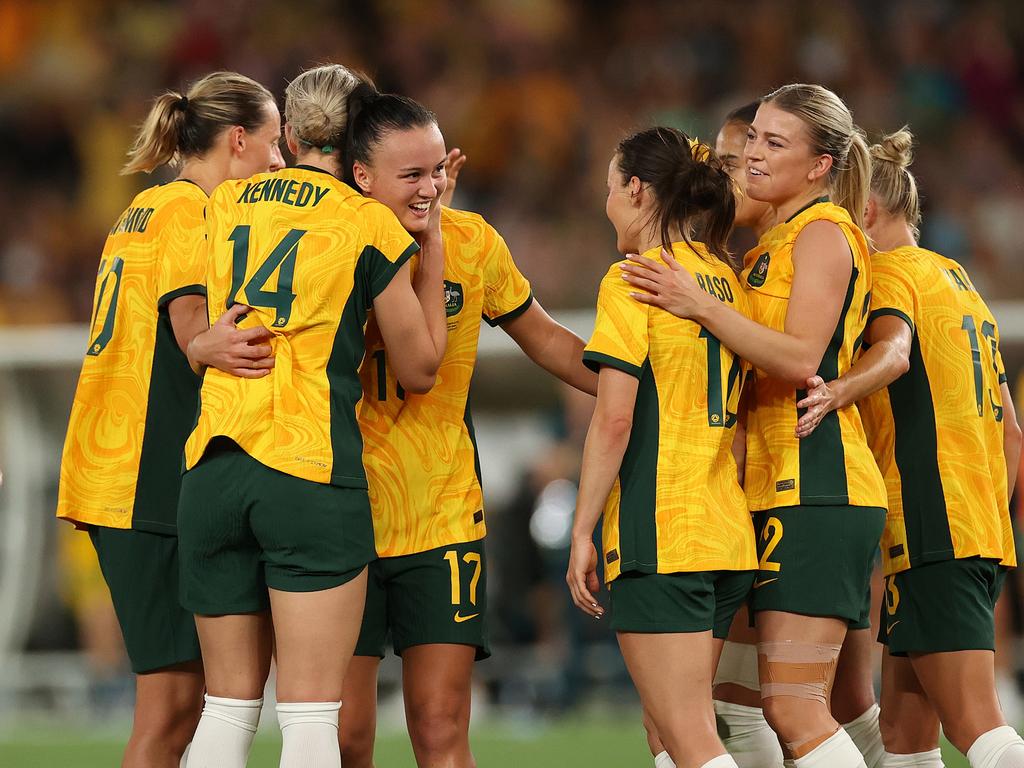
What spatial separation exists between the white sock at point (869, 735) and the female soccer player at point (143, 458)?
2100 mm

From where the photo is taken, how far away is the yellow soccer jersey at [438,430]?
4039 mm

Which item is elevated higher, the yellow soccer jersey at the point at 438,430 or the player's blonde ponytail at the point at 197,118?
the player's blonde ponytail at the point at 197,118

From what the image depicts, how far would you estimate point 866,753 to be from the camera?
4609 millimetres

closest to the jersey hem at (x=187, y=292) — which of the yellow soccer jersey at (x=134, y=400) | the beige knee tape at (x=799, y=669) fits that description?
the yellow soccer jersey at (x=134, y=400)

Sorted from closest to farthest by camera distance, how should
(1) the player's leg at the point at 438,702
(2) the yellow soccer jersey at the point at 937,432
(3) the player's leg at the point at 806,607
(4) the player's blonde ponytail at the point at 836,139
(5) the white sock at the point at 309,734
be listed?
(5) the white sock at the point at 309,734, (3) the player's leg at the point at 806,607, (1) the player's leg at the point at 438,702, (4) the player's blonde ponytail at the point at 836,139, (2) the yellow soccer jersey at the point at 937,432

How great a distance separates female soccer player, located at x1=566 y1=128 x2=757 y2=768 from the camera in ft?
12.2

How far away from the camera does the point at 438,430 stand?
4129 millimetres

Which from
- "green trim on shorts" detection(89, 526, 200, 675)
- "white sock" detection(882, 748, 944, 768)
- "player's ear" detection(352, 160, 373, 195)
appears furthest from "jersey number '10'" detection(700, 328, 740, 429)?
"green trim on shorts" detection(89, 526, 200, 675)

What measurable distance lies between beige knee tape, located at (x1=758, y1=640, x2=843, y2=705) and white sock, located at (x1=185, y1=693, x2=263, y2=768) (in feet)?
4.61

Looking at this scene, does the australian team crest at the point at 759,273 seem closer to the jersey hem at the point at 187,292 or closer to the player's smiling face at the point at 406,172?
the player's smiling face at the point at 406,172

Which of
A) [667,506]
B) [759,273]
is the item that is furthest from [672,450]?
[759,273]

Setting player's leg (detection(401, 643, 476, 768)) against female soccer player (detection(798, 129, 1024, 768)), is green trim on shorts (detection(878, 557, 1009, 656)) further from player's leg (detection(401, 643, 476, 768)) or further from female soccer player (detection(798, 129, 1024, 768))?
player's leg (detection(401, 643, 476, 768))

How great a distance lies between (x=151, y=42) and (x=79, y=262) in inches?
103

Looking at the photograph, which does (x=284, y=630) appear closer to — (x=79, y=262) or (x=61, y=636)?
(x=61, y=636)
